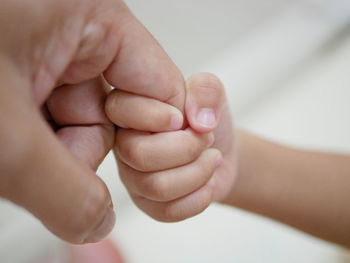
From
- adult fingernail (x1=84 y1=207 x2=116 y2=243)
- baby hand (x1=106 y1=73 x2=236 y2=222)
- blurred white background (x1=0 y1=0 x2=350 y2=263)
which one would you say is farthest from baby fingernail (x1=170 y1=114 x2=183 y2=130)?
blurred white background (x1=0 y1=0 x2=350 y2=263)

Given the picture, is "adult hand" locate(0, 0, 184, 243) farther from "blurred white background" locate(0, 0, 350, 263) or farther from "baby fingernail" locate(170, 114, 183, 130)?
"blurred white background" locate(0, 0, 350, 263)

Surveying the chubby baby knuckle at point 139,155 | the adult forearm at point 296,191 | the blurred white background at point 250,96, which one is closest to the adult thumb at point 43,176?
the chubby baby knuckle at point 139,155

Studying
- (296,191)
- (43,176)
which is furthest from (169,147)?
(296,191)

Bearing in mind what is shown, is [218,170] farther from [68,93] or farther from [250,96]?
[250,96]

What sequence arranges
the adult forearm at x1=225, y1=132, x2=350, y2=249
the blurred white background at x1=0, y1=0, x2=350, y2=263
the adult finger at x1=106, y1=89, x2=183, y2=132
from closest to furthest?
the adult finger at x1=106, y1=89, x2=183, y2=132
the adult forearm at x1=225, y1=132, x2=350, y2=249
the blurred white background at x1=0, y1=0, x2=350, y2=263

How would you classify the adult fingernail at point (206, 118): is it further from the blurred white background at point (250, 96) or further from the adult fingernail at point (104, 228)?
the blurred white background at point (250, 96)

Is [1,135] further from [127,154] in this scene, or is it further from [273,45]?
[273,45]

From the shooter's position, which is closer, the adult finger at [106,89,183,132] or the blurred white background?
the adult finger at [106,89,183,132]

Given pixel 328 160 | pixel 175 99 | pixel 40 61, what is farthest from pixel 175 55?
pixel 40 61
